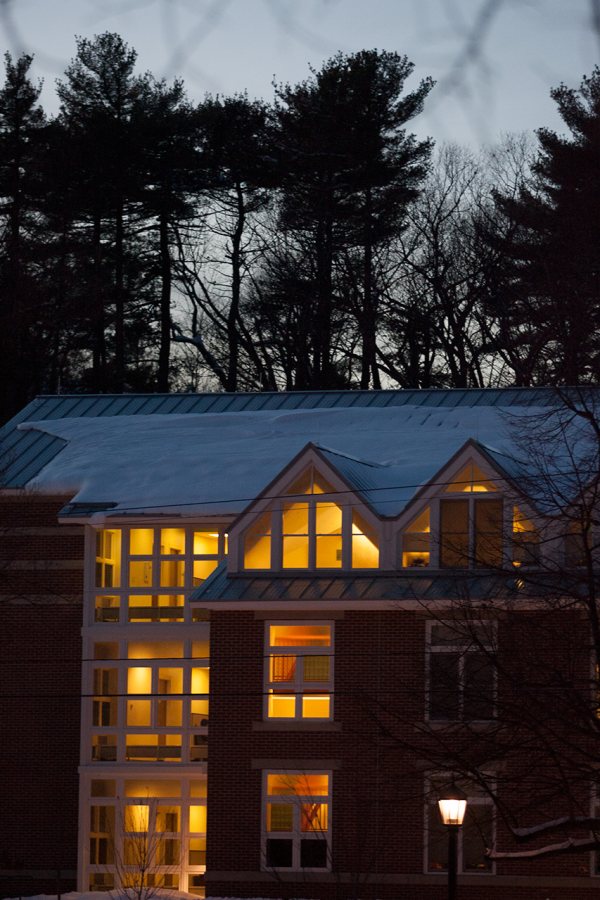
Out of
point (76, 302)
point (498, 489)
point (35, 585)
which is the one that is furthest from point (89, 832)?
point (76, 302)

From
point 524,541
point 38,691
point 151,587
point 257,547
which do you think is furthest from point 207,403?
point 524,541

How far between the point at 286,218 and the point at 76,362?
9909 mm

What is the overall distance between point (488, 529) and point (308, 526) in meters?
4.04

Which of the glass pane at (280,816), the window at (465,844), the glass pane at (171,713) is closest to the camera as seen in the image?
the window at (465,844)

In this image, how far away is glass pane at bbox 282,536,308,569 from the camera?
32844mm

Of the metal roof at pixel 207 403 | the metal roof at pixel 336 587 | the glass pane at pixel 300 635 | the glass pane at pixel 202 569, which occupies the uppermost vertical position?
the metal roof at pixel 207 403

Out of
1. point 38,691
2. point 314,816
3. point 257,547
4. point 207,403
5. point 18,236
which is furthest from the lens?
point 18,236

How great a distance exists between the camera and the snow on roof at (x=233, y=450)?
35.8m

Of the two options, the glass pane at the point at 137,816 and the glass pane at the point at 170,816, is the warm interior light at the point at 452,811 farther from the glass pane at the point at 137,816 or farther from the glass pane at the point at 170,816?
the glass pane at the point at 170,816

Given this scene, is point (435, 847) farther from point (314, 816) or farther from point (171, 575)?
point (171, 575)

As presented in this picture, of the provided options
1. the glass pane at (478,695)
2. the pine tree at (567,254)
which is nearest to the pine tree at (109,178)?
the pine tree at (567,254)

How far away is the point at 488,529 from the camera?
31016mm

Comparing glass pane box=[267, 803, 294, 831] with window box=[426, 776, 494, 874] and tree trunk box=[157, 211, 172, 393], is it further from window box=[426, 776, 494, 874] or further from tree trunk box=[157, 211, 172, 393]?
tree trunk box=[157, 211, 172, 393]

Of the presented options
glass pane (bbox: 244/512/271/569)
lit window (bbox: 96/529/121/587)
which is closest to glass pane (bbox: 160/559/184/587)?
lit window (bbox: 96/529/121/587)
